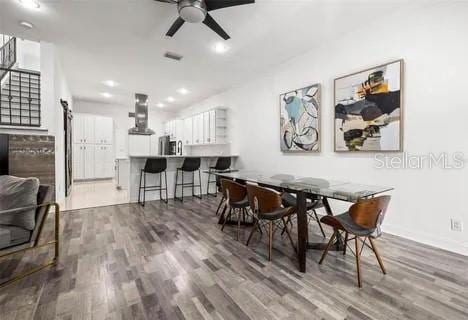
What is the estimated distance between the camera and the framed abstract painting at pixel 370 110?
2.76 meters

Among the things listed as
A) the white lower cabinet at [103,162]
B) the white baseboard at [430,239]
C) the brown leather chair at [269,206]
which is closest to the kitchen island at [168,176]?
the brown leather chair at [269,206]

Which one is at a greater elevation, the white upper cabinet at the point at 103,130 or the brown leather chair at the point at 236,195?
the white upper cabinet at the point at 103,130

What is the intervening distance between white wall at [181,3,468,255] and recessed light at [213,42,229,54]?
1522 mm

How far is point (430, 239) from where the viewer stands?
255 centimetres

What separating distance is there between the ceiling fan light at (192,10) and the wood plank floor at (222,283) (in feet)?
8.54

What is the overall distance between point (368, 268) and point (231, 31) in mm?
3446

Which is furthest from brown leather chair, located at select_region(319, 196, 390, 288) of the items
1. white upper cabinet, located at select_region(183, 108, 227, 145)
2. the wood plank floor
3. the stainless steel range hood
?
the stainless steel range hood

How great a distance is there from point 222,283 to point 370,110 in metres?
2.86

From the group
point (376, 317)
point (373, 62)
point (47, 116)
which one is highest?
point (373, 62)

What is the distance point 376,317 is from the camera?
1.43m

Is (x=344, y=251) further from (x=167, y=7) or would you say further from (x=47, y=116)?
(x=47, y=116)

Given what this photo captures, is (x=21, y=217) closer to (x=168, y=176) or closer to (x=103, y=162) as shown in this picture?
(x=168, y=176)

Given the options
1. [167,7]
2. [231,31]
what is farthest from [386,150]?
[167,7]

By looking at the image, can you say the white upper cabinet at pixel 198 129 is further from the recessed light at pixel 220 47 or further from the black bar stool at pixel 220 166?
the recessed light at pixel 220 47
